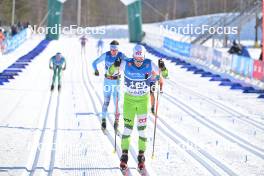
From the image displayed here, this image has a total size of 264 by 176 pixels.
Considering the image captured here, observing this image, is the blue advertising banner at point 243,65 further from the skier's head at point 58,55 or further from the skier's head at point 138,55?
the skier's head at point 138,55

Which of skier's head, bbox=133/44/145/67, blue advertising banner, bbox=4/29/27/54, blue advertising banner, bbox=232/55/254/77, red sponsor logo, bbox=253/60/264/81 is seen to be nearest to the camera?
skier's head, bbox=133/44/145/67

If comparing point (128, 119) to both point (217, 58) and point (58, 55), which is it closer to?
point (58, 55)

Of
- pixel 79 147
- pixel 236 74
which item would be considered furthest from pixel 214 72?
pixel 79 147

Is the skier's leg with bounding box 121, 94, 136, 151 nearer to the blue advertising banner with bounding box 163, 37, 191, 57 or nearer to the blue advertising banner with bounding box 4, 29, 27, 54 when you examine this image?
the blue advertising banner with bounding box 163, 37, 191, 57

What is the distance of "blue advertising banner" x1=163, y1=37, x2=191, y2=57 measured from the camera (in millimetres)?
33828

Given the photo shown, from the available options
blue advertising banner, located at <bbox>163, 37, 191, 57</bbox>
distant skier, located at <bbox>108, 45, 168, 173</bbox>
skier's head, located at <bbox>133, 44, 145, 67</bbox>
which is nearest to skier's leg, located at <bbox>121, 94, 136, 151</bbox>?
distant skier, located at <bbox>108, 45, 168, 173</bbox>

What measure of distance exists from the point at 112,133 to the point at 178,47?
2652 cm

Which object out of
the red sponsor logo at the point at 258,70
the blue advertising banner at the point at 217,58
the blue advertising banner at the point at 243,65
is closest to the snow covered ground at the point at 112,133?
the red sponsor logo at the point at 258,70

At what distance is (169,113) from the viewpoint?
13391 millimetres

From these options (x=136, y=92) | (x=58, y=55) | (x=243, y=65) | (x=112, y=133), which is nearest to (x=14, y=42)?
(x=243, y=65)

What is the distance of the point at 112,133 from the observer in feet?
34.8

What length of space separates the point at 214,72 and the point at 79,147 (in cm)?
1651

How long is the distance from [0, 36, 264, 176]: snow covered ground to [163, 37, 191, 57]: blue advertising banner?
14.7m

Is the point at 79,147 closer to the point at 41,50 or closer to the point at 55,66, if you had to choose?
the point at 55,66
